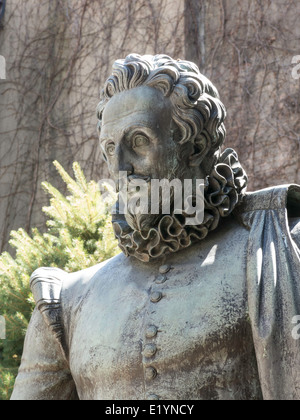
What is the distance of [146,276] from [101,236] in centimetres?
261

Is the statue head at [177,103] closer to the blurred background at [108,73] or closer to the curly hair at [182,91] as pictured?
the curly hair at [182,91]

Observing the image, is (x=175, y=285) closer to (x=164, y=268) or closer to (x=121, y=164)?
(x=164, y=268)

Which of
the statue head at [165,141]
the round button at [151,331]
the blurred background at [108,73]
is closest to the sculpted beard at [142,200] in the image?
the statue head at [165,141]

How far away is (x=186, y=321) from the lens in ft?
7.74

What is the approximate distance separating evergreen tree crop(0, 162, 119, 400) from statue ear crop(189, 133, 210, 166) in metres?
2.29

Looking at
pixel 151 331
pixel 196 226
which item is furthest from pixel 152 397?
pixel 196 226

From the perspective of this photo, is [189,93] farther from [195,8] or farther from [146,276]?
[195,8]

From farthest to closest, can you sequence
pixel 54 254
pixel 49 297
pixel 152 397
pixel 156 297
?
1. pixel 54 254
2. pixel 49 297
3. pixel 156 297
4. pixel 152 397

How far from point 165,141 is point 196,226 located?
0.25 m

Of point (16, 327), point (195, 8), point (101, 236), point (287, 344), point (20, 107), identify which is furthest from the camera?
point (20, 107)

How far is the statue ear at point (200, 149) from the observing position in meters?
2.55

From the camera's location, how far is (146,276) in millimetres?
2602

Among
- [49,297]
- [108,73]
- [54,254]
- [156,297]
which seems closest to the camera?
[156,297]

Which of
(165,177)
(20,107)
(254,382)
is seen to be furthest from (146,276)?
(20,107)
